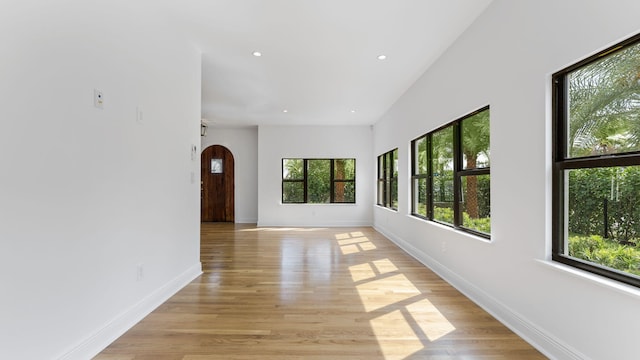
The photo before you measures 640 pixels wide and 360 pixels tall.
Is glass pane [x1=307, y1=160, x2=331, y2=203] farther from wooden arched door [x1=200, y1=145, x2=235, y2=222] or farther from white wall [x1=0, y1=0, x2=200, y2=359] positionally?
white wall [x1=0, y1=0, x2=200, y2=359]

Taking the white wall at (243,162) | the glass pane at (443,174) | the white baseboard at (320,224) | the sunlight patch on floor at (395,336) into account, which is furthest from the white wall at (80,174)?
the white wall at (243,162)

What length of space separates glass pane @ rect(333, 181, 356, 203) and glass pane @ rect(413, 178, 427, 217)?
3372mm

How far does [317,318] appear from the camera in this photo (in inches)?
99.1

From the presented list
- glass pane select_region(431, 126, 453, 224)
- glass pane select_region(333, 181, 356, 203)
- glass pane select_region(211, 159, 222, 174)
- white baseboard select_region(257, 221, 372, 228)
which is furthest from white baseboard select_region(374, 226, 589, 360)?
glass pane select_region(211, 159, 222, 174)

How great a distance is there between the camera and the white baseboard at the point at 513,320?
73.2 inches

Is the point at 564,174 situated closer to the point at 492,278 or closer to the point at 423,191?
the point at 492,278

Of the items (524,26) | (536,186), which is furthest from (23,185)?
(524,26)

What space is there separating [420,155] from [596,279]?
10.9 feet

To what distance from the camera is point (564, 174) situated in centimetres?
196

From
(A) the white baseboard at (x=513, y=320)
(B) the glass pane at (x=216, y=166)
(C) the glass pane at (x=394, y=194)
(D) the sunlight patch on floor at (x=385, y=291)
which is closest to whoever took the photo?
(A) the white baseboard at (x=513, y=320)

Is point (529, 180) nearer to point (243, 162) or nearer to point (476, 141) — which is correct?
point (476, 141)

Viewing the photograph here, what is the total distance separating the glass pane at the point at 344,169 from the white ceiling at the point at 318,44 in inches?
103

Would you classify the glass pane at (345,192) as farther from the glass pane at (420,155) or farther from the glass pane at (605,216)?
the glass pane at (605,216)

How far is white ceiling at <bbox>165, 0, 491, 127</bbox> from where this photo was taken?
9.00 feet
